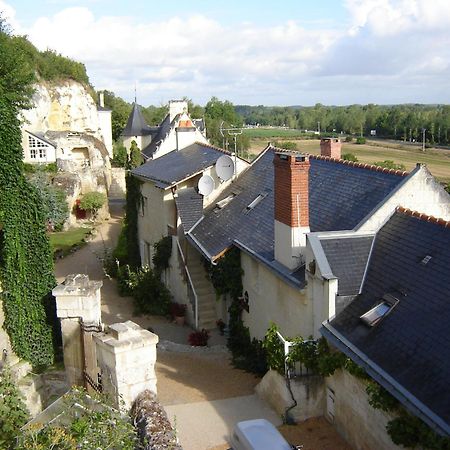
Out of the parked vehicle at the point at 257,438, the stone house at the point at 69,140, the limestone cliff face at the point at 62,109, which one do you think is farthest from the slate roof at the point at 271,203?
the limestone cliff face at the point at 62,109

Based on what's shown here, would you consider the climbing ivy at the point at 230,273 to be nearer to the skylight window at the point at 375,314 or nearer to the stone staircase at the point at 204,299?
the stone staircase at the point at 204,299

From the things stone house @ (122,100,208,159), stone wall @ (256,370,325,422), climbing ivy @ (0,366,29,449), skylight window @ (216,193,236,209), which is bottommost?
stone wall @ (256,370,325,422)

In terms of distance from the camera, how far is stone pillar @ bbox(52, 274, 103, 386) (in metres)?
10.1

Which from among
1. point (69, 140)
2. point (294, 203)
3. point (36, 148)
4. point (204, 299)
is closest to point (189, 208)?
point (204, 299)

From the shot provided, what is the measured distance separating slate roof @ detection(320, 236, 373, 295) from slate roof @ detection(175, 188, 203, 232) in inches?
347

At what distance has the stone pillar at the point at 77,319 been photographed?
33.0 ft

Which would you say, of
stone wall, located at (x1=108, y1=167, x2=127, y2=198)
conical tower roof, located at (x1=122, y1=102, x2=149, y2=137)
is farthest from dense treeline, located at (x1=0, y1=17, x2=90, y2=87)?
stone wall, located at (x1=108, y1=167, x2=127, y2=198)

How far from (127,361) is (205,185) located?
A: 13653 mm

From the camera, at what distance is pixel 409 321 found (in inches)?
405

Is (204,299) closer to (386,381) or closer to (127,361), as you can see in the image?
(386,381)

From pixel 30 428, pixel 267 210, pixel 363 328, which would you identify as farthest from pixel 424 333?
pixel 267 210

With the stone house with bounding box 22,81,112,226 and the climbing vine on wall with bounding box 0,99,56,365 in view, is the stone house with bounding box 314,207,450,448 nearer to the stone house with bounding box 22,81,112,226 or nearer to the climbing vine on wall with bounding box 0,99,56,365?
the climbing vine on wall with bounding box 0,99,56,365

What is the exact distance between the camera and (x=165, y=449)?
6488mm

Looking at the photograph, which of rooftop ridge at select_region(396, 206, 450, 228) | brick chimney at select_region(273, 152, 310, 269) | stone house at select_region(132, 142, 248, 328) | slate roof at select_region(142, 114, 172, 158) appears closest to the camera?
rooftop ridge at select_region(396, 206, 450, 228)
